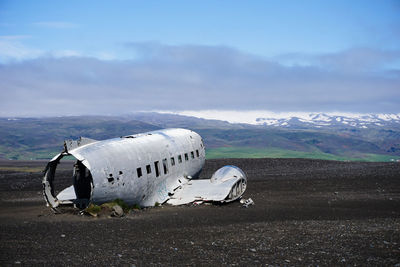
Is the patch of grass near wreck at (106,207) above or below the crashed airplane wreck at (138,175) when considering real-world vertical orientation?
below

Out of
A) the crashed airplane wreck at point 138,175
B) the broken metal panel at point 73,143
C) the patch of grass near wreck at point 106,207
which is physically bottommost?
the patch of grass near wreck at point 106,207

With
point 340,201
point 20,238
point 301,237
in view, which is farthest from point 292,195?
point 20,238

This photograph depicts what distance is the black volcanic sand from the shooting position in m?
12.9

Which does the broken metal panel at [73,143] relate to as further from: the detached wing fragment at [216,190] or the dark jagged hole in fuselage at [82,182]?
the detached wing fragment at [216,190]

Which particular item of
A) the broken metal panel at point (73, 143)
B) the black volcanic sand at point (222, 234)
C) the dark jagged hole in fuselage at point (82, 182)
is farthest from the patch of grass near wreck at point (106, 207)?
the broken metal panel at point (73, 143)

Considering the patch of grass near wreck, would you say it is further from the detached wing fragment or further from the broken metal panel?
the detached wing fragment

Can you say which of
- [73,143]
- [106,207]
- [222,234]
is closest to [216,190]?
[106,207]

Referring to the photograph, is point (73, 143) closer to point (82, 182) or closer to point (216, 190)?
point (82, 182)

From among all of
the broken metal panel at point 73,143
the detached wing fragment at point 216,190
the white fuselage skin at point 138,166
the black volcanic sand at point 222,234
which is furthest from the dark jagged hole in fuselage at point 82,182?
the detached wing fragment at point 216,190

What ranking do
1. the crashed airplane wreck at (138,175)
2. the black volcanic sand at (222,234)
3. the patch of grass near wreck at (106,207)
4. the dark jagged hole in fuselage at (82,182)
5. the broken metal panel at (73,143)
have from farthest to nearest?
the dark jagged hole in fuselage at (82,182)
the broken metal panel at (73,143)
the crashed airplane wreck at (138,175)
the patch of grass near wreck at (106,207)
the black volcanic sand at (222,234)

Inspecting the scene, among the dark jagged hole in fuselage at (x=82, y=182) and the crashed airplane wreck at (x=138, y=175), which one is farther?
the dark jagged hole in fuselage at (x=82, y=182)

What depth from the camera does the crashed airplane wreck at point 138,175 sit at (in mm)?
20062

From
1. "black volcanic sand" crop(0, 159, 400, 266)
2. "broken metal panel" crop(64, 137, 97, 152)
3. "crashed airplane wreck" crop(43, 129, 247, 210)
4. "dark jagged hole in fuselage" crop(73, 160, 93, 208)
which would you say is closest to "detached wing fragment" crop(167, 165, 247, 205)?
"crashed airplane wreck" crop(43, 129, 247, 210)

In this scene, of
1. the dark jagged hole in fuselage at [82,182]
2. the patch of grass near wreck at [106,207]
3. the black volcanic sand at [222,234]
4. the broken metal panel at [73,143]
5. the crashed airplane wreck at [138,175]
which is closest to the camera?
the black volcanic sand at [222,234]
